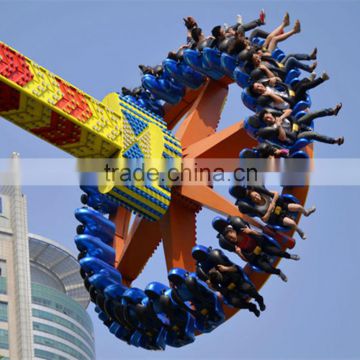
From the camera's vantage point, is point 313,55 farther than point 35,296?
No

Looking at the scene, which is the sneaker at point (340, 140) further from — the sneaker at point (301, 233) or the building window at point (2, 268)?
the building window at point (2, 268)

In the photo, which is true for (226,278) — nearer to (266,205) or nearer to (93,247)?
(266,205)

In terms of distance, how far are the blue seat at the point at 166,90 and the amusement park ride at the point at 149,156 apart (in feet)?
0.08

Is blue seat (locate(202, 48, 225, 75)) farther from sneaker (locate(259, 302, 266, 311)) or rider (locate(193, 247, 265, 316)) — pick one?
sneaker (locate(259, 302, 266, 311))

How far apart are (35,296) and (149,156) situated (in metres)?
67.8

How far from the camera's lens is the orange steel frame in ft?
90.4

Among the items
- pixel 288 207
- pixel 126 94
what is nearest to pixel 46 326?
pixel 126 94

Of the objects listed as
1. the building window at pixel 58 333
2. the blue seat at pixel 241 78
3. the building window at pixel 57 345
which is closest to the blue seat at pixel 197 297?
the blue seat at pixel 241 78

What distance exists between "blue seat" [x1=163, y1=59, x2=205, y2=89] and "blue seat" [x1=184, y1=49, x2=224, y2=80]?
0.45 m

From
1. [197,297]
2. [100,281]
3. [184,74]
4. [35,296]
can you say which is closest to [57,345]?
[35,296]

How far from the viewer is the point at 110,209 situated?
3022 centimetres

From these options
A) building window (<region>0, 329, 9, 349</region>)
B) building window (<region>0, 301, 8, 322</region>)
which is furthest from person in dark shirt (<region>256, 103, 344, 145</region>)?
building window (<region>0, 301, 8, 322</region>)

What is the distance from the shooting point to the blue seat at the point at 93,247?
28375 millimetres

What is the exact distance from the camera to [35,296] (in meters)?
93.1
